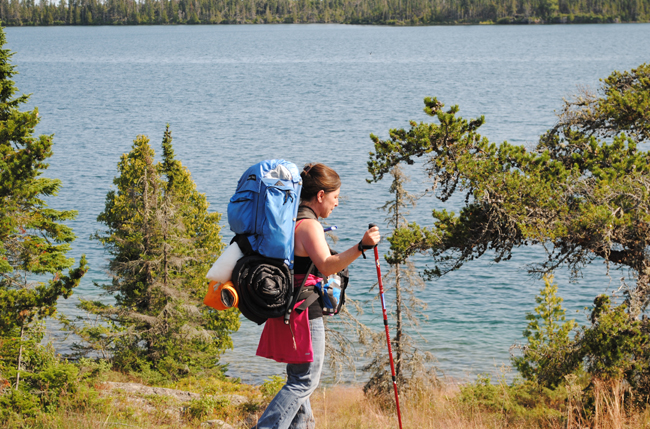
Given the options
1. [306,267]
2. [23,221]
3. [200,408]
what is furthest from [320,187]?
[23,221]

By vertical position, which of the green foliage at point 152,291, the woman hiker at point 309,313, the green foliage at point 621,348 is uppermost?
the woman hiker at point 309,313

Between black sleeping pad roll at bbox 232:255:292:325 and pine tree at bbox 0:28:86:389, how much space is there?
8.09 m

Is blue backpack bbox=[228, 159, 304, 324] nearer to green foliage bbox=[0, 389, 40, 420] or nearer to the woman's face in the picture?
the woman's face

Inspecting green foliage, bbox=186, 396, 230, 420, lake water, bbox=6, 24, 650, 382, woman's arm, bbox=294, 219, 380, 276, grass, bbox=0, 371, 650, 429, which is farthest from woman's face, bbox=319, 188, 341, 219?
lake water, bbox=6, 24, 650, 382

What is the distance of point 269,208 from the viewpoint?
3857 millimetres

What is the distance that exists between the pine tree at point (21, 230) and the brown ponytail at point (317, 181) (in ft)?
26.9

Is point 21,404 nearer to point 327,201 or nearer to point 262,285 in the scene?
point 262,285

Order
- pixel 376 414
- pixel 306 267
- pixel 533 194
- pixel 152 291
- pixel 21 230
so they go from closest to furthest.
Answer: pixel 306 267 < pixel 376 414 < pixel 533 194 < pixel 21 230 < pixel 152 291

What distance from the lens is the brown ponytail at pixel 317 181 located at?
4.12m

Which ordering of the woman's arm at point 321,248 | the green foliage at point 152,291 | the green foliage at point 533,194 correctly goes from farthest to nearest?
the green foliage at point 152,291, the green foliage at point 533,194, the woman's arm at point 321,248

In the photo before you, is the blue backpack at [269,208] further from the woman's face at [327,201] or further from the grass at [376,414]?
the grass at [376,414]

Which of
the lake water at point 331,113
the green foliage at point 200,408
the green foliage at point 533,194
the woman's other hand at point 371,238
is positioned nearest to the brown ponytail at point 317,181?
the woman's other hand at point 371,238

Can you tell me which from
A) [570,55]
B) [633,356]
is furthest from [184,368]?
[570,55]

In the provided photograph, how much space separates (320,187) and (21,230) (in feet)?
34.2
